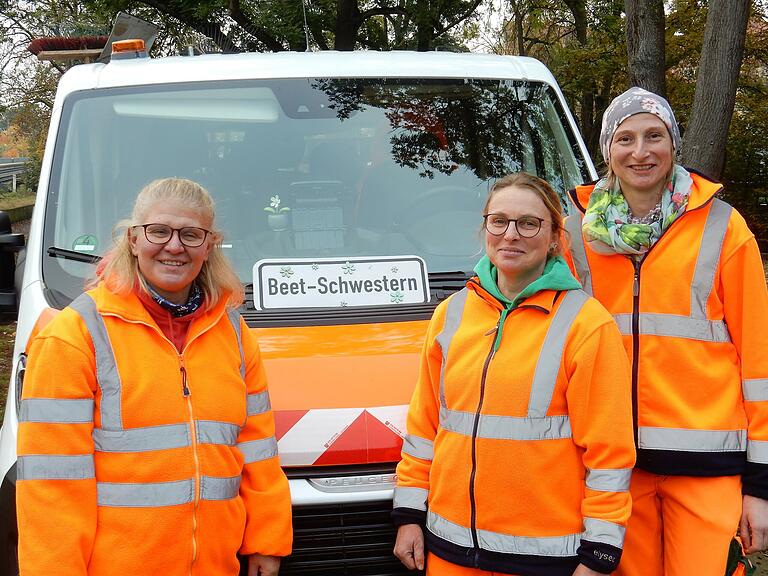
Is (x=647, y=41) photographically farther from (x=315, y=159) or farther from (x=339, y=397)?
(x=339, y=397)

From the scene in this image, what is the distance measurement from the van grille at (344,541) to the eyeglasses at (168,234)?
87 cm

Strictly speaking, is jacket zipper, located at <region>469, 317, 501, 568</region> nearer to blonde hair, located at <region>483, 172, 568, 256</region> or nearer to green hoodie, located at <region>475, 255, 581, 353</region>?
green hoodie, located at <region>475, 255, 581, 353</region>

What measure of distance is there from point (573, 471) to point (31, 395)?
1386mm

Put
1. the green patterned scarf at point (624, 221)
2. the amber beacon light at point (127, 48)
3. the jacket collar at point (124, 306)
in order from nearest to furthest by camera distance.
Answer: the jacket collar at point (124, 306) < the green patterned scarf at point (624, 221) < the amber beacon light at point (127, 48)

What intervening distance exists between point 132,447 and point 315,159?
1.79m

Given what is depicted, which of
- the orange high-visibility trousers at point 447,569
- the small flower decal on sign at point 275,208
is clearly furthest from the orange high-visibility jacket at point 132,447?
the small flower decal on sign at point 275,208

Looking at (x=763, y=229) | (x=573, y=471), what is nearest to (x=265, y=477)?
(x=573, y=471)

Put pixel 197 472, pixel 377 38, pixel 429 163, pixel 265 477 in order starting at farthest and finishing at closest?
pixel 377 38 < pixel 429 163 < pixel 265 477 < pixel 197 472

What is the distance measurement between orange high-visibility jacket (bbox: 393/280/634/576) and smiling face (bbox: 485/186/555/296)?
9cm

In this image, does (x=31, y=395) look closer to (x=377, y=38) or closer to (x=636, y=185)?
(x=636, y=185)

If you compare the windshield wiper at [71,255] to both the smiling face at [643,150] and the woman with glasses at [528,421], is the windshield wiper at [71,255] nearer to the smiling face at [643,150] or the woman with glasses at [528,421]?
the woman with glasses at [528,421]

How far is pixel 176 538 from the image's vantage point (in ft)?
7.33

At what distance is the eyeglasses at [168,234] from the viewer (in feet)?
7.55

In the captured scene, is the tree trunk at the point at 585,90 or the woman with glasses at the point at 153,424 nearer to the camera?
the woman with glasses at the point at 153,424
